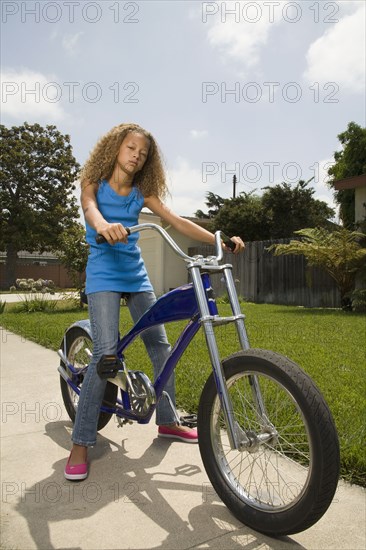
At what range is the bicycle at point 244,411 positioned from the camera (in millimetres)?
1713

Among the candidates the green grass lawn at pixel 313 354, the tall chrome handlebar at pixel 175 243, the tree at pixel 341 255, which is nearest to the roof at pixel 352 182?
the tree at pixel 341 255

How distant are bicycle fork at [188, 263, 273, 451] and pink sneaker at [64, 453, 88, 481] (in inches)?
36.2

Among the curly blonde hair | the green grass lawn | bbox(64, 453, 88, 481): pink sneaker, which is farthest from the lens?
the green grass lawn

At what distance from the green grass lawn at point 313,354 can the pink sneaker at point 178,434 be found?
469 mm

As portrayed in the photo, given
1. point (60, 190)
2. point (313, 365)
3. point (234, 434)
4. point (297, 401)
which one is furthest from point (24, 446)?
point (60, 190)

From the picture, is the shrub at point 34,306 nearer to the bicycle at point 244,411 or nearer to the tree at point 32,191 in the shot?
the bicycle at point 244,411

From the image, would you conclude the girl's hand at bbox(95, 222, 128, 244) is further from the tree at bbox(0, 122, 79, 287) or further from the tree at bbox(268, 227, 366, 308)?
the tree at bbox(0, 122, 79, 287)

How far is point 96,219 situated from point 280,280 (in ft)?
40.6

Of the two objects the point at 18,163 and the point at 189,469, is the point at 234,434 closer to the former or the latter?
the point at 189,469

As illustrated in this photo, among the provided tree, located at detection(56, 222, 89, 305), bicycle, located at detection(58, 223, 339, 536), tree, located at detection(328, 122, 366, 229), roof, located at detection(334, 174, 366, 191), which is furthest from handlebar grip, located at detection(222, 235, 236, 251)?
tree, located at detection(328, 122, 366, 229)

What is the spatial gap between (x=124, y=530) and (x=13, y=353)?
4.34m

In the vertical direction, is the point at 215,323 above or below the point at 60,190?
below

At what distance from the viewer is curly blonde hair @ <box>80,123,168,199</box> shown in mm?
2617

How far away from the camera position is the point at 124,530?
1.92 m
